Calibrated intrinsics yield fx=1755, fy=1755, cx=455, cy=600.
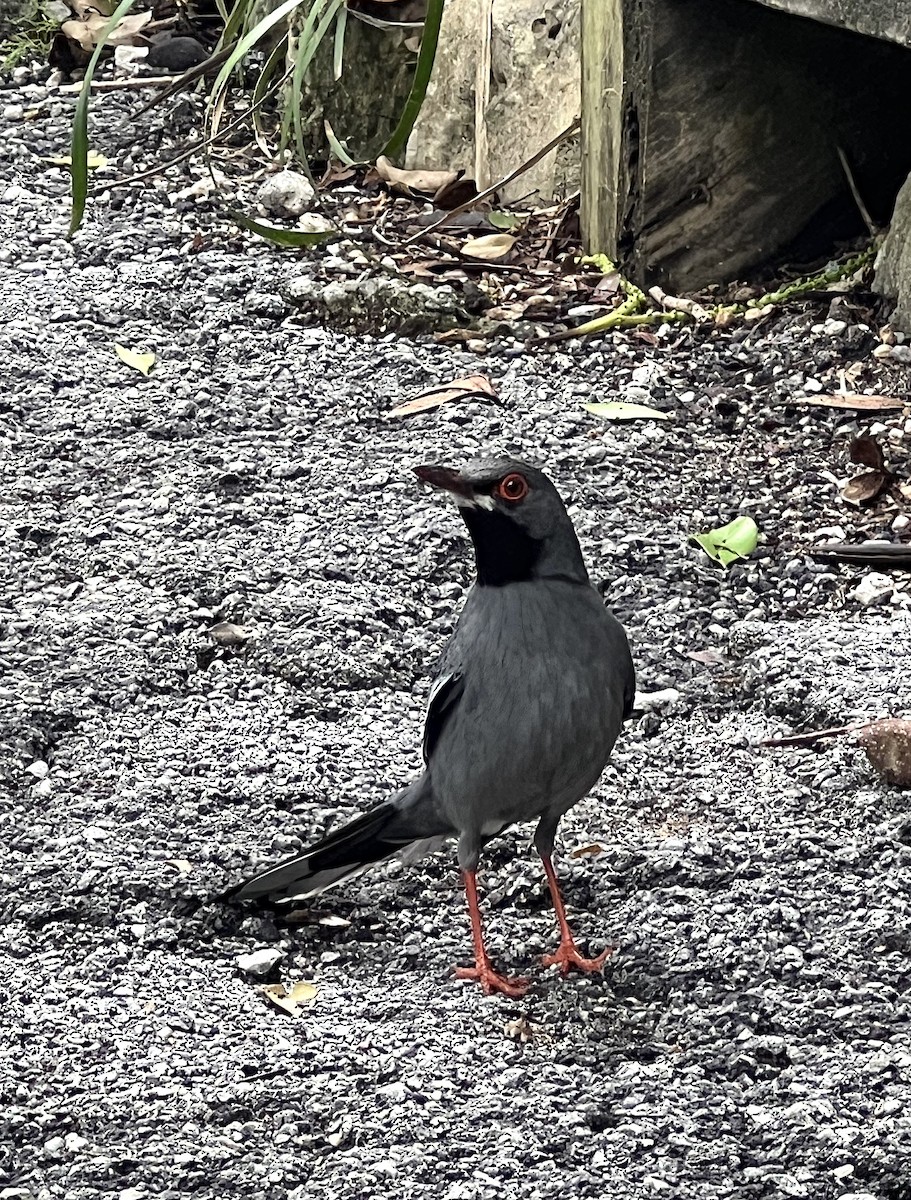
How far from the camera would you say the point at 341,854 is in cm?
312

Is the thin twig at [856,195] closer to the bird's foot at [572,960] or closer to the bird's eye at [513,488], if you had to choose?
the bird's eye at [513,488]

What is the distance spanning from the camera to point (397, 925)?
3.19 metres

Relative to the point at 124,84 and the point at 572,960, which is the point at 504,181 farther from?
the point at 572,960

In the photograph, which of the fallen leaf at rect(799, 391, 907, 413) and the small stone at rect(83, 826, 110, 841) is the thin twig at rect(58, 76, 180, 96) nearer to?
the fallen leaf at rect(799, 391, 907, 413)

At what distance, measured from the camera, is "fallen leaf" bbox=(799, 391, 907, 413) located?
4605 millimetres

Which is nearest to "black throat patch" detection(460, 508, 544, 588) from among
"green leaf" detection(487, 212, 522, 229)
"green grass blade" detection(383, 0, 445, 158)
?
"green grass blade" detection(383, 0, 445, 158)

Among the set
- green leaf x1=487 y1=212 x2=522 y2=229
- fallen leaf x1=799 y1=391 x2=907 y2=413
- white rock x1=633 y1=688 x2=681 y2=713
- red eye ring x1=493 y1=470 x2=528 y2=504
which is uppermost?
red eye ring x1=493 y1=470 x2=528 y2=504

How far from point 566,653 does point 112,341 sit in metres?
2.54

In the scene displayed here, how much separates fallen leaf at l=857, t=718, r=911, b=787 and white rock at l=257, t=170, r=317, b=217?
2893mm

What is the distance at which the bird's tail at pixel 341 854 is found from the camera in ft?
10.1

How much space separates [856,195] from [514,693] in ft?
9.24

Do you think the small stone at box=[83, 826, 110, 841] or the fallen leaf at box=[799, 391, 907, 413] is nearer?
the small stone at box=[83, 826, 110, 841]

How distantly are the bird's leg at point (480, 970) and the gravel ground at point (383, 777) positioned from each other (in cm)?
3

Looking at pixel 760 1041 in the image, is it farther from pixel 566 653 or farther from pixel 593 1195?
pixel 566 653
